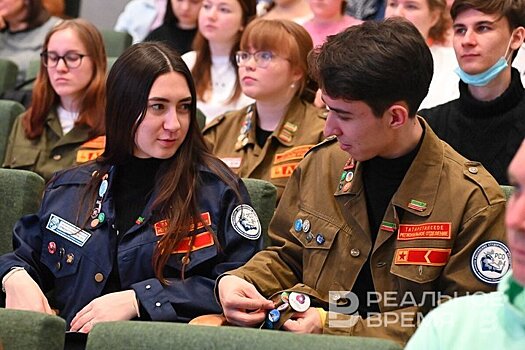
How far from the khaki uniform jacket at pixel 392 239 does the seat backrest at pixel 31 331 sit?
0.58 metres

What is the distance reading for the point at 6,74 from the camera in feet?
13.9

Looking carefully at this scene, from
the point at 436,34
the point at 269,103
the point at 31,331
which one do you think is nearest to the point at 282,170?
the point at 269,103

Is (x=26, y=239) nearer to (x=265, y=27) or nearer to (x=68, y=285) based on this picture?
(x=68, y=285)

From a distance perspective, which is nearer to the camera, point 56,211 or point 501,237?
point 501,237

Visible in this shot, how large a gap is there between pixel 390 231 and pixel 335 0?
2057 millimetres

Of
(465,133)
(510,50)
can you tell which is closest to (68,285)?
(465,133)

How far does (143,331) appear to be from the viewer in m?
1.63

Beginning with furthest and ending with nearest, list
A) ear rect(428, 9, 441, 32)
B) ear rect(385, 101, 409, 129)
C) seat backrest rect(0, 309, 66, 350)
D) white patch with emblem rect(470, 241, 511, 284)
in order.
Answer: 1. ear rect(428, 9, 441, 32)
2. ear rect(385, 101, 409, 129)
3. white patch with emblem rect(470, 241, 511, 284)
4. seat backrest rect(0, 309, 66, 350)

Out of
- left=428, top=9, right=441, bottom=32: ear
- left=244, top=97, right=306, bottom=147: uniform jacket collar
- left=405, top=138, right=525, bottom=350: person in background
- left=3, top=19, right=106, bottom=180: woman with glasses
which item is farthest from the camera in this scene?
left=428, top=9, right=441, bottom=32: ear

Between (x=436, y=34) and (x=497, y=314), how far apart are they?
8.21ft

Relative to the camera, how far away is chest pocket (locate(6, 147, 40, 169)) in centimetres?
355

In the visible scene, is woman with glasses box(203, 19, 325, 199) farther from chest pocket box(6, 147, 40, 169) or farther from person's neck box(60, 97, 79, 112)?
chest pocket box(6, 147, 40, 169)

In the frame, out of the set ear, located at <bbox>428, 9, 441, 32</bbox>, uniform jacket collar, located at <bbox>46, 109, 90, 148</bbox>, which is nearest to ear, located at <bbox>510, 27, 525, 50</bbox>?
ear, located at <bbox>428, 9, 441, 32</bbox>

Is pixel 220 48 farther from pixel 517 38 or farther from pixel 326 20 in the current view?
pixel 517 38
